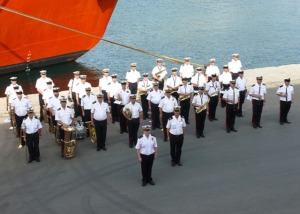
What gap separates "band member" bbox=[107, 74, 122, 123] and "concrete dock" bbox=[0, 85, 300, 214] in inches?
28.0

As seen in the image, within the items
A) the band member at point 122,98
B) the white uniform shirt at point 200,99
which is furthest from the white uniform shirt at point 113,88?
the white uniform shirt at point 200,99

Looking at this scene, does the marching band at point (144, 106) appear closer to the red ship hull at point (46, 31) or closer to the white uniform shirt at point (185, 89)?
the white uniform shirt at point (185, 89)

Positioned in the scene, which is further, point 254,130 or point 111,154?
point 254,130

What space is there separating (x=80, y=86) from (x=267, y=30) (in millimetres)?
24909

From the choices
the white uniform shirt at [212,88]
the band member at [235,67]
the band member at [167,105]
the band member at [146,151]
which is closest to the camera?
the band member at [146,151]

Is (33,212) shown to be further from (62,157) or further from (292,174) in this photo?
(292,174)

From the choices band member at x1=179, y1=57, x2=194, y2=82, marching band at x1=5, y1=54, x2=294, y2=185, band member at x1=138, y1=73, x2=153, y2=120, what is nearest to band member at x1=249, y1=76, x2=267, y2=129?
marching band at x1=5, y1=54, x2=294, y2=185

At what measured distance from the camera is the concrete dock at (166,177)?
27.6 ft

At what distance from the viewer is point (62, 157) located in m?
10.6

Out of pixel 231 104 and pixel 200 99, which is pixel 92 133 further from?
pixel 231 104

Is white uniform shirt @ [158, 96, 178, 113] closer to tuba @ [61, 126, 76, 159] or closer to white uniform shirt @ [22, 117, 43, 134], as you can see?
tuba @ [61, 126, 76, 159]

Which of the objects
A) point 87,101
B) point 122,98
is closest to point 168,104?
point 122,98

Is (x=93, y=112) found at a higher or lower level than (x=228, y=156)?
higher

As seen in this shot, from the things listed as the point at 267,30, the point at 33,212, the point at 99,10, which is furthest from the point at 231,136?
the point at 267,30
